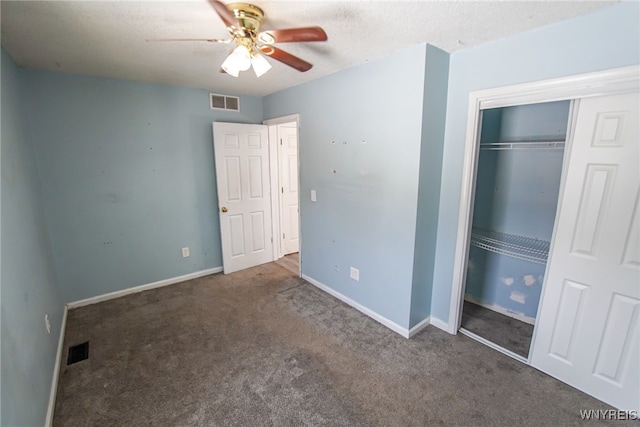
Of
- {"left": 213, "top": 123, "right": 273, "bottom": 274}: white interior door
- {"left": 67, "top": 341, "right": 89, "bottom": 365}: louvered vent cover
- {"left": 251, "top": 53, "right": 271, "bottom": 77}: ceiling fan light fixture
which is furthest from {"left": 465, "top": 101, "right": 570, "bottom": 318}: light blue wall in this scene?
{"left": 67, "top": 341, "right": 89, "bottom": 365}: louvered vent cover

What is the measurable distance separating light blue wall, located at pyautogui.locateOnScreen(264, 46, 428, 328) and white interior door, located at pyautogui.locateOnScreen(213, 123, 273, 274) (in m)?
0.80

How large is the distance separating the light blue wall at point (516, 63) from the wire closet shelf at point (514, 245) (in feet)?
1.60

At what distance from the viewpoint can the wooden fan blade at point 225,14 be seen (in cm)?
128

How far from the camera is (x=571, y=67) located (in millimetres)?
1729

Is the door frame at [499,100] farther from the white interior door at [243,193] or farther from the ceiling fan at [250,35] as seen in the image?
the white interior door at [243,193]

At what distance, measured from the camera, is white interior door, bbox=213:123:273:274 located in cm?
361

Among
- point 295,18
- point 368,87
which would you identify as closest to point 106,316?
point 295,18

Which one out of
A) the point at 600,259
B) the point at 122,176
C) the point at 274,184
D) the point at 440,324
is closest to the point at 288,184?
the point at 274,184

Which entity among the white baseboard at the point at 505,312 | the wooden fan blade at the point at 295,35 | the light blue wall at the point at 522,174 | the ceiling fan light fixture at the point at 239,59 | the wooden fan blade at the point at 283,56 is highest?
the wooden fan blade at the point at 295,35

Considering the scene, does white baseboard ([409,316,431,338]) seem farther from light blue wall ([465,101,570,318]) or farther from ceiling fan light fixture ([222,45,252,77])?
ceiling fan light fixture ([222,45,252,77])

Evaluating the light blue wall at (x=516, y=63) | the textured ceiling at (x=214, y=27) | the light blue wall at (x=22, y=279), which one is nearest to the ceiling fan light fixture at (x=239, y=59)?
the textured ceiling at (x=214, y=27)

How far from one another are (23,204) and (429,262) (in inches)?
125

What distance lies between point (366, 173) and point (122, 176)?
2635mm

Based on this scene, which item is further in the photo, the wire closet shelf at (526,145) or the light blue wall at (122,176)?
the light blue wall at (122,176)
